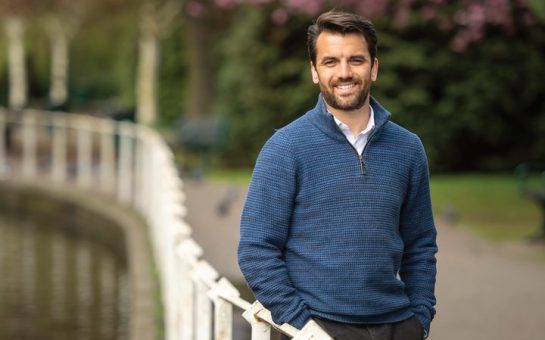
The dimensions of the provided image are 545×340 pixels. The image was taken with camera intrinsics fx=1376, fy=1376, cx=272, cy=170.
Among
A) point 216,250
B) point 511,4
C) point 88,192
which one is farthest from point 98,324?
point 511,4

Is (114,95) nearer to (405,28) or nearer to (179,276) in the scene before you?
(405,28)

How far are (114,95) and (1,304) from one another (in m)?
47.6

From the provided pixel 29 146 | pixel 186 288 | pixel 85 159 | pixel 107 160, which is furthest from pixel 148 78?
pixel 186 288

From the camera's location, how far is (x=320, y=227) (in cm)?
379

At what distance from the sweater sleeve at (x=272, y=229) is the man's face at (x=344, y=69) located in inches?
7.8

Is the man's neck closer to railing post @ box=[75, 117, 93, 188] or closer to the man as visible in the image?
the man

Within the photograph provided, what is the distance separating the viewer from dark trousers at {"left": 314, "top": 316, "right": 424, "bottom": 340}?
381cm

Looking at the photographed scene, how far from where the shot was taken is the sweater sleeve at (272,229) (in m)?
3.75

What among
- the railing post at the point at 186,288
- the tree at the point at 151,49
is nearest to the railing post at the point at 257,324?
the railing post at the point at 186,288

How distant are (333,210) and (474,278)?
6921mm

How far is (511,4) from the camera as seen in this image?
58.9 feet

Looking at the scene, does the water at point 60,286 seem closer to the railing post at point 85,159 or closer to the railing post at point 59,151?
the railing post at point 85,159

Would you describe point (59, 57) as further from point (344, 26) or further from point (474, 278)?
point (344, 26)

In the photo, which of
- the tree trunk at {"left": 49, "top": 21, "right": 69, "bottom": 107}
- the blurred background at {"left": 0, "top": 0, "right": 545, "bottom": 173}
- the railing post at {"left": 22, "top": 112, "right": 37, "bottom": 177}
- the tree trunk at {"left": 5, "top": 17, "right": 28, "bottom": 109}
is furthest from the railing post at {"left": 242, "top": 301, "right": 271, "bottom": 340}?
the tree trunk at {"left": 49, "top": 21, "right": 69, "bottom": 107}
